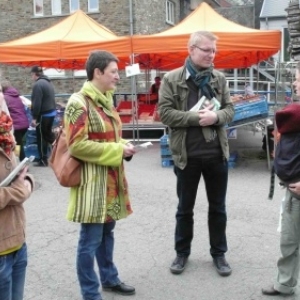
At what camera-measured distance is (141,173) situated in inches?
338

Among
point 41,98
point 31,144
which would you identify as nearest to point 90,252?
point 41,98

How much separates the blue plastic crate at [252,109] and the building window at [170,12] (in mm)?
18308

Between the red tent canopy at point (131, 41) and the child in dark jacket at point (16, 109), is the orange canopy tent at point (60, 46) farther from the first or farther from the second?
the child in dark jacket at point (16, 109)

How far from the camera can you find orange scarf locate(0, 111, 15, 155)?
2346mm

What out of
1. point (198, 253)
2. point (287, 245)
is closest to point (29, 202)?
point (198, 253)

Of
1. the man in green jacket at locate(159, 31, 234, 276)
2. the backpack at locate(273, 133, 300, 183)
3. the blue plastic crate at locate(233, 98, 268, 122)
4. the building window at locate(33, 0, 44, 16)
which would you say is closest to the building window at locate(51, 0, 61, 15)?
the building window at locate(33, 0, 44, 16)

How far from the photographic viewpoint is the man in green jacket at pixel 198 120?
3.66 meters

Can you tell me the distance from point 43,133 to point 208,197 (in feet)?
19.8

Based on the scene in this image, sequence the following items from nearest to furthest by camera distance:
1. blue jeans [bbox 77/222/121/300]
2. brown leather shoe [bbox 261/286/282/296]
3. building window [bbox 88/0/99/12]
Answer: blue jeans [bbox 77/222/121/300] → brown leather shoe [bbox 261/286/282/296] → building window [bbox 88/0/99/12]

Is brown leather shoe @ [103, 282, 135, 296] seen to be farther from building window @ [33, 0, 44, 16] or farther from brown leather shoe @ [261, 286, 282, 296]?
building window @ [33, 0, 44, 16]

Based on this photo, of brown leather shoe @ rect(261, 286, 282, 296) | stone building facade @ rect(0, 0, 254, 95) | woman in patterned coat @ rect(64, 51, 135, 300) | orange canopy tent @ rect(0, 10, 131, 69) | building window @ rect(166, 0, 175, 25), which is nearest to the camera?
woman in patterned coat @ rect(64, 51, 135, 300)

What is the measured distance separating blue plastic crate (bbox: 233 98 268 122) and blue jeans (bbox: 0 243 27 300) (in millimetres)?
6185

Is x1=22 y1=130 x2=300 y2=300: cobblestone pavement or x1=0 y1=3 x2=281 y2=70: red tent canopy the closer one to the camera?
x1=22 y1=130 x2=300 y2=300: cobblestone pavement

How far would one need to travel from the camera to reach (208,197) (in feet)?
12.9
